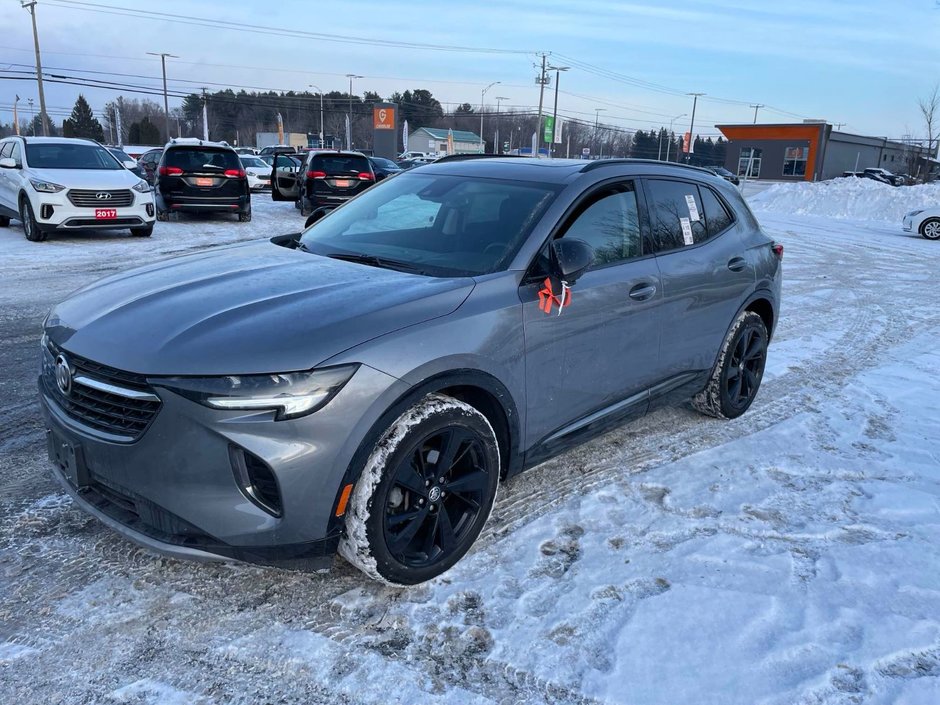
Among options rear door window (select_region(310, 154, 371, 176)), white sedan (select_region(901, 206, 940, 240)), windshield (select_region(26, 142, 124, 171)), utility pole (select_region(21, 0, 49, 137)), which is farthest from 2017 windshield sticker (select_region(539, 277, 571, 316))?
utility pole (select_region(21, 0, 49, 137))

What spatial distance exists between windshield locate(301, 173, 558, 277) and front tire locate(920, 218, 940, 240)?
21233 mm

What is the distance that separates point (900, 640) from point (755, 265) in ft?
9.50

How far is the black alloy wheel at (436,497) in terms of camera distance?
9.34 feet

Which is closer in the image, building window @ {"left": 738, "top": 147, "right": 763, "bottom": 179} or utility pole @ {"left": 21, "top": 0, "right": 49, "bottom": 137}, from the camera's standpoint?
utility pole @ {"left": 21, "top": 0, "right": 49, "bottom": 137}

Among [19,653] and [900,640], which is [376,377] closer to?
[19,653]

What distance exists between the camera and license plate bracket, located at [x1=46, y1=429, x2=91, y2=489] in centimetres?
273

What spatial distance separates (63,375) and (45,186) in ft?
34.5

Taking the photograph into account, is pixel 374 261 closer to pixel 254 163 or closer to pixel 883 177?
pixel 254 163

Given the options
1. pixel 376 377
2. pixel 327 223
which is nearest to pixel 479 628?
pixel 376 377

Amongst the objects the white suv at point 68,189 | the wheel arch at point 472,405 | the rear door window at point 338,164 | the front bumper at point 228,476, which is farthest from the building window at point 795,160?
the front bumper at point 228,476

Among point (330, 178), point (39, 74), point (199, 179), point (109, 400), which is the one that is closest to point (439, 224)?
point (109, 400)

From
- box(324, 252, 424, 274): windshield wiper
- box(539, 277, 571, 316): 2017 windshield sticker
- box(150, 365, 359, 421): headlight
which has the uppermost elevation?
box(324, 252, 424, 274): windshield wiper

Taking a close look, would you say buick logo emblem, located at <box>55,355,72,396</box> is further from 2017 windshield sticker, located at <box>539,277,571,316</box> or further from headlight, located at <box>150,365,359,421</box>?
2017 windshield sticker, located at <box>539,277,571,316</box>

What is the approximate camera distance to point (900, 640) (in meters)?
2.78
